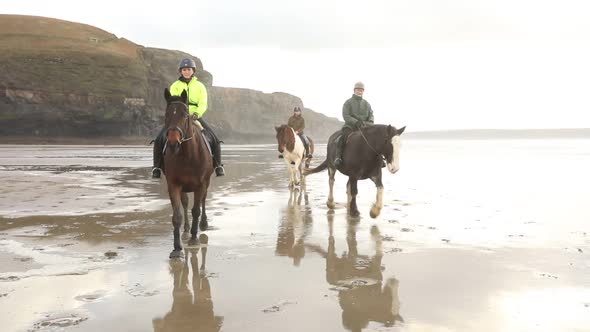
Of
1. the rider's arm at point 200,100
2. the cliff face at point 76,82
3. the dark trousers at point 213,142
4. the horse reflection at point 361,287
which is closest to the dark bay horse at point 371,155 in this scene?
the horse reflection at point 361,287

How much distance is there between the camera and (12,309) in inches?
187

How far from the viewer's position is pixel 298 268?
6500 mm

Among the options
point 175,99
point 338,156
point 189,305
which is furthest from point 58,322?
point 338,156

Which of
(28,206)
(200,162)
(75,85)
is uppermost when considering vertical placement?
(75,85)

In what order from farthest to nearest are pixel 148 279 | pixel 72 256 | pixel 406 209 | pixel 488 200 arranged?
pixel 488 200, pixel 406 209, pixel 72 256, pixel 148 279

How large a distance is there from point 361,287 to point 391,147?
488 centimetres

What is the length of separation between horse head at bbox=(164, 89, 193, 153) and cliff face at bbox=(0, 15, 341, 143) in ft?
217

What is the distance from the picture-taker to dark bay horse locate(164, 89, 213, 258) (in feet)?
22.5

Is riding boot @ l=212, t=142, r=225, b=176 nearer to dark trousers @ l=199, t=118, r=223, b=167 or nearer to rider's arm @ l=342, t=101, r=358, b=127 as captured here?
dark trousers @ l=199, t=118, r=223, b=167

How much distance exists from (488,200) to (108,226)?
1021 centimetres

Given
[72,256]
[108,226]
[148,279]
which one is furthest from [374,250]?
[108,226]

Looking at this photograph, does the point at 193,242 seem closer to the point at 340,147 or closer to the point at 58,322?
the point at 58,322

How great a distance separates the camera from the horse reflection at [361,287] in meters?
4.62

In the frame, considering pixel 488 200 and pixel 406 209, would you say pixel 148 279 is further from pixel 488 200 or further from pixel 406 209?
pixel 488 200
